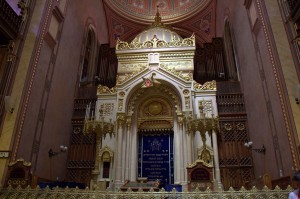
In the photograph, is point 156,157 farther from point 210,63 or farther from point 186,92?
point 210,63

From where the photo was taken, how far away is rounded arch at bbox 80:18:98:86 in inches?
550

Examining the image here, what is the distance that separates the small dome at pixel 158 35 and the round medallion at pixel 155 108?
12.0ft

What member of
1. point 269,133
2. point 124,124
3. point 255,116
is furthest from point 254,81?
point 124,124

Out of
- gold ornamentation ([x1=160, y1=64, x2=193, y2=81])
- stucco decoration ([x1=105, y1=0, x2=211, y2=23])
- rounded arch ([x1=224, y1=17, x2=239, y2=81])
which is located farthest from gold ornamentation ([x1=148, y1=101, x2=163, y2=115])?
stucco decoration ([x1=105, y1=0, x2=211, y2=23])

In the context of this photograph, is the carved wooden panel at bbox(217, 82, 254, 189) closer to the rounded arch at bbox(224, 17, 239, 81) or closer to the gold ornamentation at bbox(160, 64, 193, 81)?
the rounded arch at bbox(224, 17, 239, 81)

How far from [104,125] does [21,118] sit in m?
2.73

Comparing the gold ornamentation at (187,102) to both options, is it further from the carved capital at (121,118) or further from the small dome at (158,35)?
the small dome at (158,35)

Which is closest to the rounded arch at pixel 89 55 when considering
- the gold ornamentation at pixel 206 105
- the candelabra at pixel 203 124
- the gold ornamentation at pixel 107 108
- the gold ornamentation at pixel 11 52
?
the gold ornamentation at pixel 107 108

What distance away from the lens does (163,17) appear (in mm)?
18016

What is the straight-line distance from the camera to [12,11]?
8.24 metres

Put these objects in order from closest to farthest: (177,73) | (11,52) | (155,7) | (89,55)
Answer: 1. (11,52)
2. (177,73)
3. (89,55)
4. (155,7)

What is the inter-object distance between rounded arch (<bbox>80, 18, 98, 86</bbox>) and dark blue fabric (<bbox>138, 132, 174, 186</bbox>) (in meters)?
4.78

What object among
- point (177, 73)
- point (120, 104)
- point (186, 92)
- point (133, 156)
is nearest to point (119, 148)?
point (133, 156)

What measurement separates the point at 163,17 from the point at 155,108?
8767mm
